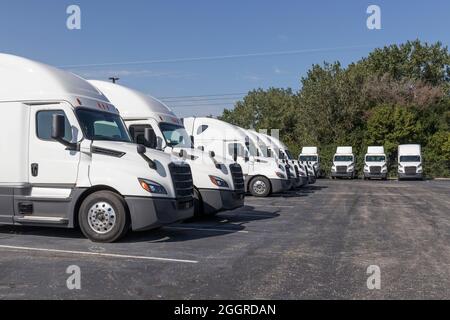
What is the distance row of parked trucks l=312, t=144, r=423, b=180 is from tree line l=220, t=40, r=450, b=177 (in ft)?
11.0

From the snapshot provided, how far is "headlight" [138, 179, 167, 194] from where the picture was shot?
8.67m

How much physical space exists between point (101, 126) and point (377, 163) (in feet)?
117

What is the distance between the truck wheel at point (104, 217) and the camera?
8719 millimetres

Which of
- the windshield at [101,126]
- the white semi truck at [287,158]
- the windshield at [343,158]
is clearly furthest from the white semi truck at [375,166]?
the windshield at [101,126]

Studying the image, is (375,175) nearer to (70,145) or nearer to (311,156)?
(311,156)

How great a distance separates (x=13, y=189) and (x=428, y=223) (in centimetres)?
909

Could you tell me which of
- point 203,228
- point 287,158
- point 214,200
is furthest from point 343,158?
point 203,228

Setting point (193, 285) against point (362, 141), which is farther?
point (362, 141)

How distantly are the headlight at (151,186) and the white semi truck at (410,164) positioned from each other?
35748mm

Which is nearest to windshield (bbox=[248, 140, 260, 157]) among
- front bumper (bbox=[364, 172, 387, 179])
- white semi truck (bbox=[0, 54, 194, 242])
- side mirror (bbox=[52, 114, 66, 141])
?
white semi truck (bbox=[0, 54, 194, 242])

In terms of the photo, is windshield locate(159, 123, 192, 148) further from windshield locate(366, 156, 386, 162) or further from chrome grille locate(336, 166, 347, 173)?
windshield locate(366, 156, 386, 162)

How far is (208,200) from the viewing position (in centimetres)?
1178

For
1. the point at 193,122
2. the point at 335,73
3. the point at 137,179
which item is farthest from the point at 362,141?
the point at 137,179
